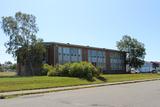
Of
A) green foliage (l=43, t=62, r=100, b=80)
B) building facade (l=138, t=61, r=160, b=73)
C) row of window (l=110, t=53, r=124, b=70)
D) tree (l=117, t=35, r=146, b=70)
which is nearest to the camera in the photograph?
green foliage (l=43, t=62, r=100, b=80)

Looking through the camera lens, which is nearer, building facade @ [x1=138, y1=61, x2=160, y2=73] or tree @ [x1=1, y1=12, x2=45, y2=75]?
tree @ [x1=1, y1=12, x2=45, y2=75]

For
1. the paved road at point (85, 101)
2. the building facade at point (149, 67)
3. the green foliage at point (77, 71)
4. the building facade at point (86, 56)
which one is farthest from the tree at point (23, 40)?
the building facade at point (149, 67)

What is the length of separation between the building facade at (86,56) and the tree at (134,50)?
588cm

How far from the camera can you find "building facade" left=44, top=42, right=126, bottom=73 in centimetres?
7963

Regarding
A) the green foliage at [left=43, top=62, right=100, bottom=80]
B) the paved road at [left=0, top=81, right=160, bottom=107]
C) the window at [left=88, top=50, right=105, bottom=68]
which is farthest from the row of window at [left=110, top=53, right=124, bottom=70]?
the paved road at [left=0, top=81, right=160, bottom=107]

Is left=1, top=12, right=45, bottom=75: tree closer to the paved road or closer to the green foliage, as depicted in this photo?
the green foliage

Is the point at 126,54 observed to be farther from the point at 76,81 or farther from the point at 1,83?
the point at 1,83

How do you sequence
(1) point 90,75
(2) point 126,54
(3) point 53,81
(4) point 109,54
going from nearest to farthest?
1. (3) point 53,81
2. (1) point 90,75
3. (4) point 109,54
4. (2) point 126,54

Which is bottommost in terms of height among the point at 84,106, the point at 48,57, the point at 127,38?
the point at 84,106

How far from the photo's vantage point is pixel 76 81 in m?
41.4

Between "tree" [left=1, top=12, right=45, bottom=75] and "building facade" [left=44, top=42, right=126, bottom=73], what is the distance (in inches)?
252

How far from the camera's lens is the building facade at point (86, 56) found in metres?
79.6

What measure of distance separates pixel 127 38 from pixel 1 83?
319ft

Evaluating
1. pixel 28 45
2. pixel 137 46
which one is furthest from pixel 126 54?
pixel 28 45
